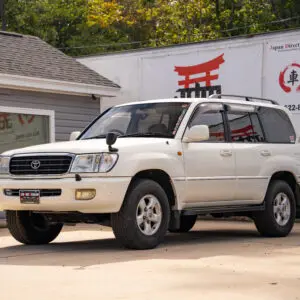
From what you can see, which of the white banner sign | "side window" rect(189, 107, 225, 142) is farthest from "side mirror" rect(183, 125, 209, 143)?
the white banner sign

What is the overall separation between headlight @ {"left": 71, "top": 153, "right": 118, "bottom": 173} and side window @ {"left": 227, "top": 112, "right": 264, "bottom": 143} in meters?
2.40

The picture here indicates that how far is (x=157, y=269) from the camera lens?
838 cm

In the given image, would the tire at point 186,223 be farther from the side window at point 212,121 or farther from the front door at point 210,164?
the side window at point 212,121

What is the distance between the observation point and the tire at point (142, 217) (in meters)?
10.1

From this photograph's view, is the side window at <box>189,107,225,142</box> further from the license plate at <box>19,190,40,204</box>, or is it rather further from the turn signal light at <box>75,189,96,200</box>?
the license plate at <box>19,190,40,204</box>

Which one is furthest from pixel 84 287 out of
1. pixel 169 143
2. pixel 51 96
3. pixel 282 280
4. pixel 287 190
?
pixel 51 96

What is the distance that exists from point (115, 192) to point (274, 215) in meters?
3.23

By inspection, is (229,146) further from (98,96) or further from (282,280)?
(98,96)

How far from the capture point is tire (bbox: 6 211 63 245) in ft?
36.8

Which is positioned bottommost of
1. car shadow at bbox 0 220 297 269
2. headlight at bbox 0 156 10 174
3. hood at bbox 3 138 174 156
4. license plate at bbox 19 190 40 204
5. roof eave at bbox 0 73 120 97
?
car shadow at bbox 0 220 297 269

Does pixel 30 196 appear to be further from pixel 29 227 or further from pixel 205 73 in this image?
pixel 205 73

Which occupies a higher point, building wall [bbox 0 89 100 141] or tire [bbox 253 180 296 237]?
building wall [bbox 0 89 100 141]

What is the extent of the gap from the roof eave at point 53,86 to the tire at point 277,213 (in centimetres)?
703

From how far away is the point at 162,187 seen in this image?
1098cm
